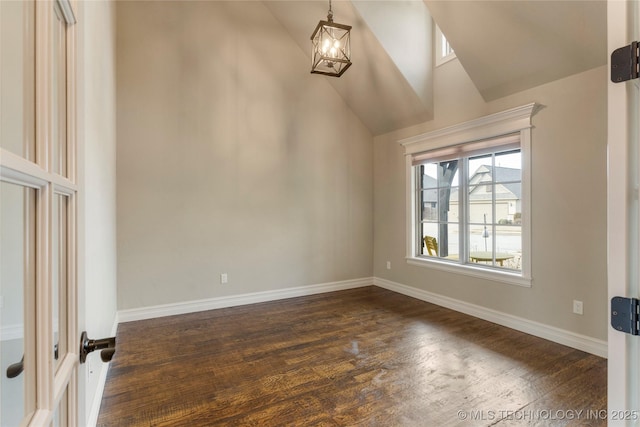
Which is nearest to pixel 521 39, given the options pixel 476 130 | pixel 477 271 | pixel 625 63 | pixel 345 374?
pixel 476 130

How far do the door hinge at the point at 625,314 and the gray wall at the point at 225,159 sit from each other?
3.84 m

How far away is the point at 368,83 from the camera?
14.6 feet

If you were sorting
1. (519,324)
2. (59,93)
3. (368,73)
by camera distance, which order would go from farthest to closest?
(368,73) < (519,324) < (59,93)

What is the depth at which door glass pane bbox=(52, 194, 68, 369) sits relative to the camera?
0.68 m

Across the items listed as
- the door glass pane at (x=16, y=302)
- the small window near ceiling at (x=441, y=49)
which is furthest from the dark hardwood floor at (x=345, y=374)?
the small window near ceiling at (x=441, y=49)

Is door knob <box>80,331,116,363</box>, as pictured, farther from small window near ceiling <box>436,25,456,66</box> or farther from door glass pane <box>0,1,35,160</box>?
small window near ceiling <box>436,25,456,66</box>

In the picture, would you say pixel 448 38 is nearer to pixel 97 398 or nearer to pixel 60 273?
pixel 60 273

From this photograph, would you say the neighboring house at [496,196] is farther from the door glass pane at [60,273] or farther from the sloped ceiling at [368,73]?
the door glass pane at [60,273]

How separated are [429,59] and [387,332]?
3.40 meters

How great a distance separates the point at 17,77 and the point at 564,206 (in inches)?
147

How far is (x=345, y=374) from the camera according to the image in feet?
8.02

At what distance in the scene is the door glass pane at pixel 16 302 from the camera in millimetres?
432

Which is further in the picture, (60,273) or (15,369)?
(60,273)

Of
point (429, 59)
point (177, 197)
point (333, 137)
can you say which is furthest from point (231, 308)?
point (429, 59)
